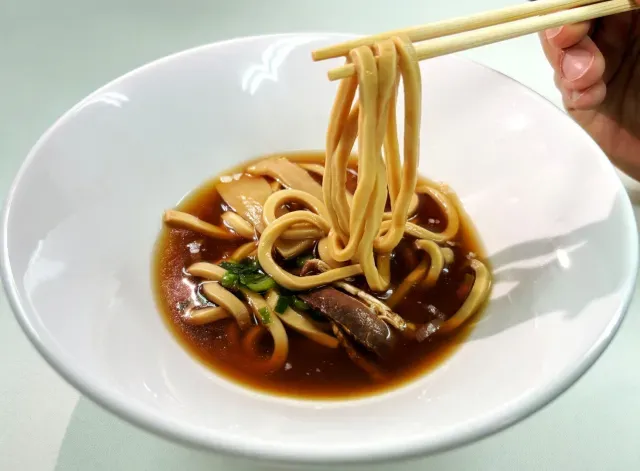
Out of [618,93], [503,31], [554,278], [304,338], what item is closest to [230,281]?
[304,338]

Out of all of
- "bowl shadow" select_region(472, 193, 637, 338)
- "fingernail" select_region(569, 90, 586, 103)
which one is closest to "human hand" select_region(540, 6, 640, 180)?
"fingernail" select_region(569, 90, 586, 103)

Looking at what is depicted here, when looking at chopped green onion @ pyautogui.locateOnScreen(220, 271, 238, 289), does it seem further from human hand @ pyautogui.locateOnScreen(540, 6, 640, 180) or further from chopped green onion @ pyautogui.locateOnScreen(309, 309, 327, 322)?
human hand @ pyautogui.locateOnScreen(540, 6, 640, 180)

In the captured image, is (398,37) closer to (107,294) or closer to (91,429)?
(107,294)

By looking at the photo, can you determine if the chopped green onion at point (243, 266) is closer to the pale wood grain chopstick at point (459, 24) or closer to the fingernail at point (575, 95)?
the pale wood grain chopstick at point (459, 24)

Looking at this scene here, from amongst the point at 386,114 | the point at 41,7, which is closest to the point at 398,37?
the point at 386,114

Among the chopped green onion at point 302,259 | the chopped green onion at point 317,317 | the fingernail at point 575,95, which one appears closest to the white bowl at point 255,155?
the fingernail at point 575,95

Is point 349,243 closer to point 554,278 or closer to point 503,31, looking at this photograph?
point 554,278

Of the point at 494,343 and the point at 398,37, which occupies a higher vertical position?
the point at 398,37
